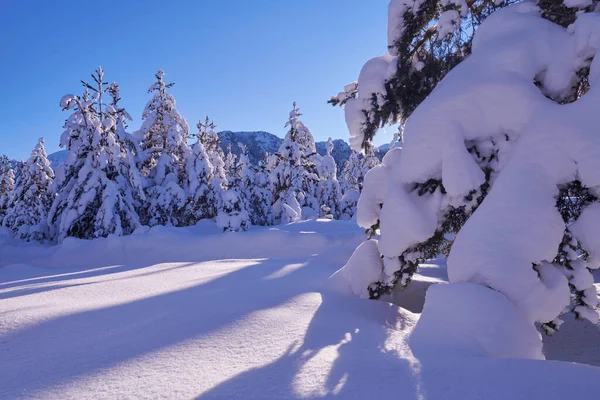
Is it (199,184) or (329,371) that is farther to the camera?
(199,184)

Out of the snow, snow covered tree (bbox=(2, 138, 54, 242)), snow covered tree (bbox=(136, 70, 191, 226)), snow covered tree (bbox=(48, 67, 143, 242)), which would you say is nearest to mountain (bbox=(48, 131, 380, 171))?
snow covered tree (bbox=(136, 70, 191, 226))

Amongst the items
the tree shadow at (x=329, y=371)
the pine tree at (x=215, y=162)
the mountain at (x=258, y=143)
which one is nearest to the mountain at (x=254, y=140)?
the mountain at (x=258, y=143)

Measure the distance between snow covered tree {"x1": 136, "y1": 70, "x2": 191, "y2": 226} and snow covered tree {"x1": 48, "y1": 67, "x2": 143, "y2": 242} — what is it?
9.96 ft

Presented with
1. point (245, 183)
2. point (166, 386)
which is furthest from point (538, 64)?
point (245, 183)

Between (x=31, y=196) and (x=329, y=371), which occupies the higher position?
(x=31, y=196)

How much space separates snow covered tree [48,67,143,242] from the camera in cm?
1366

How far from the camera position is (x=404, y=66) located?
5.04 meters

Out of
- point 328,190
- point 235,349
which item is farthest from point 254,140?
point 235,349

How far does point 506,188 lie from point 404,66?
278 cm

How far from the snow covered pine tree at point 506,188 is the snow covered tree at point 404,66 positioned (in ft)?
2.79

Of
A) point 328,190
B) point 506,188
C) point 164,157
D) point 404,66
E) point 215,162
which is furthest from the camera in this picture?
point 328,190

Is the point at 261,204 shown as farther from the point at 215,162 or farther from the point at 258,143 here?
the point at 258,143

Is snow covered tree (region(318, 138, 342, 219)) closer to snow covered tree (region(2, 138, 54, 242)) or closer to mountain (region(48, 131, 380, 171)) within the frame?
snow covered tree (region(2, 138, 54, 242))

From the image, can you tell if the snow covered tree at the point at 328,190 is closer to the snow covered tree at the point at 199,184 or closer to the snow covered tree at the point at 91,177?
the snow covered tree at the point at 199,184
